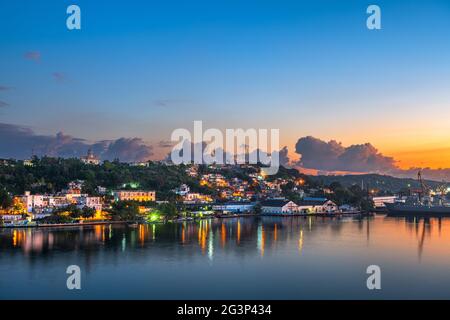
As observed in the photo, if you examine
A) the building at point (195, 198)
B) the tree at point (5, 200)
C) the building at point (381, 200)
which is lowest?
the building at point (381, 200)

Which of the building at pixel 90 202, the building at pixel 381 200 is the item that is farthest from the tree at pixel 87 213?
the building at pixel 381 200

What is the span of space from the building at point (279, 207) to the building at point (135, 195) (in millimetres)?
5230

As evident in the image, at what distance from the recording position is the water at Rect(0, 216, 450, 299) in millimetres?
6555

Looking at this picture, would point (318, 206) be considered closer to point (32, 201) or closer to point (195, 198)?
point (195, 198)

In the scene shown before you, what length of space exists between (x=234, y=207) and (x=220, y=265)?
47.8 feet

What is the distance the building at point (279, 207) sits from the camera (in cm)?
2248

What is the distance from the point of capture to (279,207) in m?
22.5

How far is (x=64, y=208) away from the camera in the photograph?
15.8m

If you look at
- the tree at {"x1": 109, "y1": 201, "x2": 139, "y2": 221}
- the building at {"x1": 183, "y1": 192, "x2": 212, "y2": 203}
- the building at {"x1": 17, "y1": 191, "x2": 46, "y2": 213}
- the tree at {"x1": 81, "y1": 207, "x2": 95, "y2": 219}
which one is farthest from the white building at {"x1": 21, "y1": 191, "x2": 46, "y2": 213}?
the building at {"x1": 183, "y1": 192, "x2": 212, "y2": 203}

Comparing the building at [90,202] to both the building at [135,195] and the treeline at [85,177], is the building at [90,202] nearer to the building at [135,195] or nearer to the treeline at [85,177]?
the treeline at [85,177]

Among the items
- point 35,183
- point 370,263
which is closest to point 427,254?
point 370,263

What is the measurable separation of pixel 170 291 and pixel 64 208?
10.3 meters

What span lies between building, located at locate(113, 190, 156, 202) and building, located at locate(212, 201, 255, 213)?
281 centimetres
